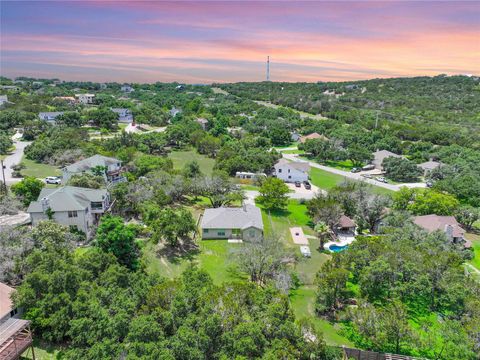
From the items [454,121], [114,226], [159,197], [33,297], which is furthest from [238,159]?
[454,121]

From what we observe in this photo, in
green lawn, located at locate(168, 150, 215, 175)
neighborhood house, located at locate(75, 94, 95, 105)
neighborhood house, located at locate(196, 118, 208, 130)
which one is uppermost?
neighborhood house, located at locate(75, 94, 95, 105)

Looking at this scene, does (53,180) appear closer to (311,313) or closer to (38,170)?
(38,170)

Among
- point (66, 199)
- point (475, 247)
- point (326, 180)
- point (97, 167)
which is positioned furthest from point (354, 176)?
point (66, 199)

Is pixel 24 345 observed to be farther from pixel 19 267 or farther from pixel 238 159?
pixel 238 159

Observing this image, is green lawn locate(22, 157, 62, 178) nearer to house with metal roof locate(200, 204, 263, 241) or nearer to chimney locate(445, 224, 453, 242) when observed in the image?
house with metal roof locate(200, 204, 263, 241)

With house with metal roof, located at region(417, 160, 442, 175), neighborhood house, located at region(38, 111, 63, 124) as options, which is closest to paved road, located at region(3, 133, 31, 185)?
neighborhood house, located at region(38, 111, 63, 124)

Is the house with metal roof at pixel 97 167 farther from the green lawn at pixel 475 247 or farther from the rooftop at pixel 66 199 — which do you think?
the green lawn at pixel 475 247
